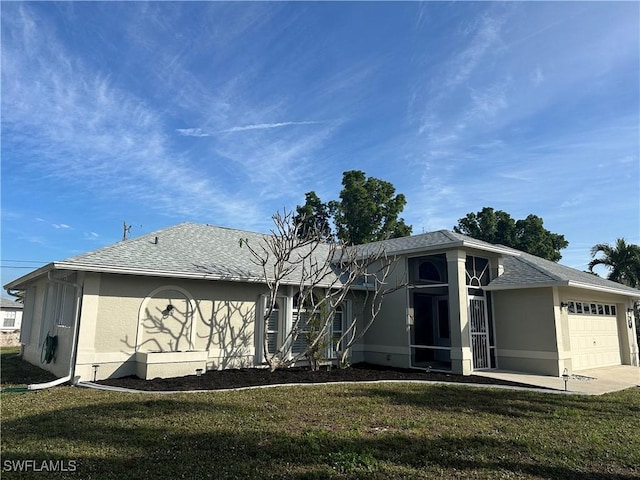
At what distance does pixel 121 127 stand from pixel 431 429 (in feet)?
36.3

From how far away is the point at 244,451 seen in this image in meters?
5.30

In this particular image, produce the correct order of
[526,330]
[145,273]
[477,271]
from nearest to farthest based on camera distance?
[145,273] < [526,330] < [477,271]

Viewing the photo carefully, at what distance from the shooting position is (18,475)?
14.5ft

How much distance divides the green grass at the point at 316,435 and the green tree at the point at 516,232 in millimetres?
31426

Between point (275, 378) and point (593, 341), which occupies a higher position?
point (593, 341)

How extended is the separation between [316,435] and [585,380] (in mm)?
10591

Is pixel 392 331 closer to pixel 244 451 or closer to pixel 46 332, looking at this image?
pixel 244 451

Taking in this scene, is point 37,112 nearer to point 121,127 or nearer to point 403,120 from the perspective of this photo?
point 121,127

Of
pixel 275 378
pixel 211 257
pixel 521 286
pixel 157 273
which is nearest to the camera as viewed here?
pixel 157 273

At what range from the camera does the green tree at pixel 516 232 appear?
37.8 meters

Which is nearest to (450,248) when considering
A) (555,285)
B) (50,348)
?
(555,285)

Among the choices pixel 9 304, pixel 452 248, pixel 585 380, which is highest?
pixel 452 248

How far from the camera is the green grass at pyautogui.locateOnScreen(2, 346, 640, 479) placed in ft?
16.0

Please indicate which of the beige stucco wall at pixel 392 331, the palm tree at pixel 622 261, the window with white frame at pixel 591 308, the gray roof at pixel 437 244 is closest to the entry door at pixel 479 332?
the gray roof at pixel 437 244
